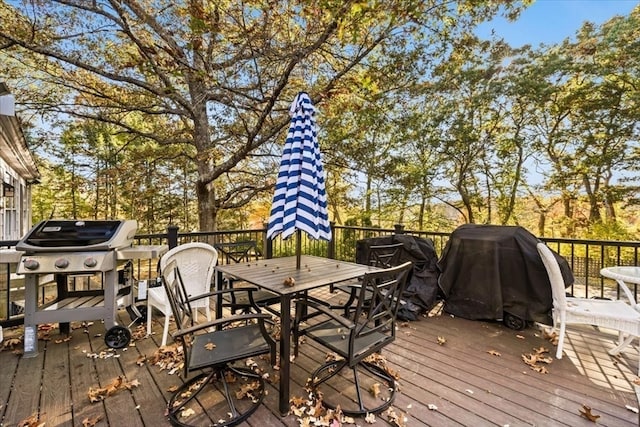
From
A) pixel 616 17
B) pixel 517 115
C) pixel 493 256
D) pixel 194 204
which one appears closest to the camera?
pixel 493 256

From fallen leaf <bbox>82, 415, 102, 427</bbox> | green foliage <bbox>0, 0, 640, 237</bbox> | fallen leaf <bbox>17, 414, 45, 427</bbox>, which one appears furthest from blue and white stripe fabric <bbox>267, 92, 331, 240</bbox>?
green foliage <bbox>0, 0, 640, 237</bbox>

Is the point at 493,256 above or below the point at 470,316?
above

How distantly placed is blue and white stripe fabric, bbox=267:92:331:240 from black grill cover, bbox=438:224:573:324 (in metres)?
2.05

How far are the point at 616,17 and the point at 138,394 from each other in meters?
11.3

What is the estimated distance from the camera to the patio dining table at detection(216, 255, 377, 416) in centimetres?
201

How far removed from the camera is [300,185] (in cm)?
256

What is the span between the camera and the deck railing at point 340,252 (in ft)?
11.2

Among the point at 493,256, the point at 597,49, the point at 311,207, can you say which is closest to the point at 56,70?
the point at 311,207

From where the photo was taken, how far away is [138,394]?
7.29ft

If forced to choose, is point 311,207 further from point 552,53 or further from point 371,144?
point 552,53

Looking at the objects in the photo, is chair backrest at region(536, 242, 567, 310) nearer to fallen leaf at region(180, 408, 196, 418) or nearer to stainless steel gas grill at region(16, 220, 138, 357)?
fallen leaf at region(180, 408, 196, 418)

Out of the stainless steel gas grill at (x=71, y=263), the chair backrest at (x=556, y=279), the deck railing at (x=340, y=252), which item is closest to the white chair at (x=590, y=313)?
the chair backrest at (x=556, y=279)

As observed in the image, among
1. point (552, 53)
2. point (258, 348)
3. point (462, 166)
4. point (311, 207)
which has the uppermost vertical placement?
point (552, 53)

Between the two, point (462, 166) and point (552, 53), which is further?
point (462, 166)
